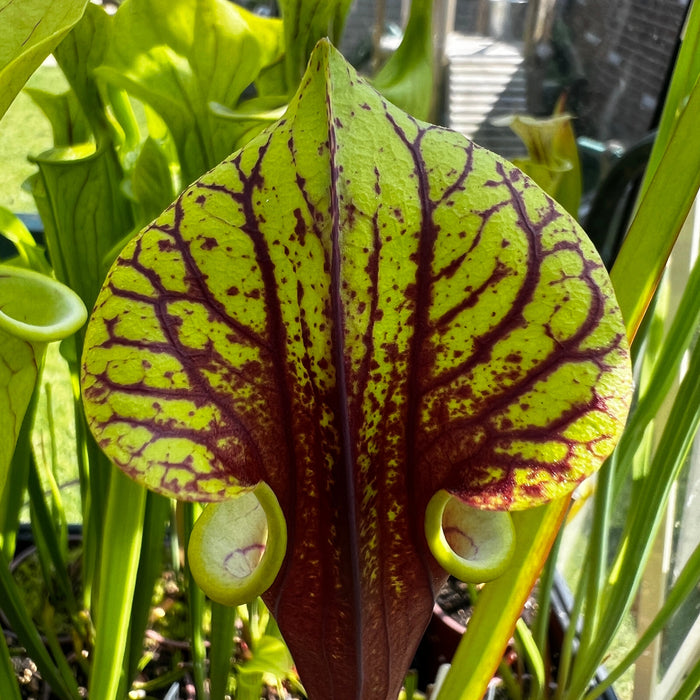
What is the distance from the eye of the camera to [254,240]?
222 millimetres

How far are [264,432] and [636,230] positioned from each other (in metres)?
0.18

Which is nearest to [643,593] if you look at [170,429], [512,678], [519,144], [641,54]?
[512,678]

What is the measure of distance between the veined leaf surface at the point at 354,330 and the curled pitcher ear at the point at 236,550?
0.5 inches

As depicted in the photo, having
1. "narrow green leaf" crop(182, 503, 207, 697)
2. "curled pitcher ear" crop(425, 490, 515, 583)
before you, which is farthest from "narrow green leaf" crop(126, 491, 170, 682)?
"curled pitcher ear" crop(425, 490, 515, 583)

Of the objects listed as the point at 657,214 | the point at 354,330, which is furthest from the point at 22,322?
the point at 657,214

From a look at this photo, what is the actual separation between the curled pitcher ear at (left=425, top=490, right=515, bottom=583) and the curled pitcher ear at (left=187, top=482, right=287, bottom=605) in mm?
56

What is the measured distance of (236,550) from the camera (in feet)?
0.90

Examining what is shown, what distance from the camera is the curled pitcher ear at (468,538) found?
0.26m

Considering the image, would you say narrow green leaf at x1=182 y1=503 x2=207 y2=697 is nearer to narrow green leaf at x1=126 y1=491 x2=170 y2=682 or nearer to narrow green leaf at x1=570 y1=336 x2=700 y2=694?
narrow green leaf at x1=126 y1=491 x2=170 y2=682

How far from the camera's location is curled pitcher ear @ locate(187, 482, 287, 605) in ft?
0.82

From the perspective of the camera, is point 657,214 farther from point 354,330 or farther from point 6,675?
point 6,675

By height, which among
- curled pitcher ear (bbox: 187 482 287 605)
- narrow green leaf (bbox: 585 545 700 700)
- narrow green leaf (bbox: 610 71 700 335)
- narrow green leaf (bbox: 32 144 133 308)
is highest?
narrow green leaf (bbox: 610 71 700 335)

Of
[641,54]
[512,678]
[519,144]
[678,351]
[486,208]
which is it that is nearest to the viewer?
[486,208]

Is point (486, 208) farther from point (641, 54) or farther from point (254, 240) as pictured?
point (641, 54)
